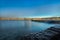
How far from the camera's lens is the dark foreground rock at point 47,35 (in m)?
1.93

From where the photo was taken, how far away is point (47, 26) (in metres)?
2.09

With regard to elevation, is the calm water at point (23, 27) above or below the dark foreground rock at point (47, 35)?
above

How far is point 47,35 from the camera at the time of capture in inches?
79.1

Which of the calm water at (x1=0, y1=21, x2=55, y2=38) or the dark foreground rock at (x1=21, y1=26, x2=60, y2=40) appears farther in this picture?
the calm water at (x1=0, y1=21, x2=55, y2=38)

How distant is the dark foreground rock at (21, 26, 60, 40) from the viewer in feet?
6.34

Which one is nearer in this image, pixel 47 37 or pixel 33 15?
pixel 47 37

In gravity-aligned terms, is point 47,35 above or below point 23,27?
below

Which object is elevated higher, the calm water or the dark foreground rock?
the calm water

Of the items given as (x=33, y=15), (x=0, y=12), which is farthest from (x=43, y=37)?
(x=0, y=12)

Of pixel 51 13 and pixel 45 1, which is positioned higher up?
pixel 45 1

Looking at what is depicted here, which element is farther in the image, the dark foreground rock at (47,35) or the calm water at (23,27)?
the calm water at (23,27)

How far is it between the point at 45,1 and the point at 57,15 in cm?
49

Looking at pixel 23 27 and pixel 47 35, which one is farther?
pixel 23 27

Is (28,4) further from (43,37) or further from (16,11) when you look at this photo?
(43,37)
